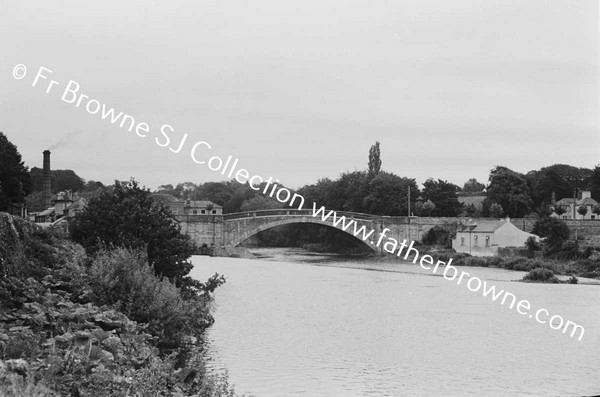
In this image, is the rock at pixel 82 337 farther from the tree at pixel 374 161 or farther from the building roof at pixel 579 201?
the tree at pixel 374 161

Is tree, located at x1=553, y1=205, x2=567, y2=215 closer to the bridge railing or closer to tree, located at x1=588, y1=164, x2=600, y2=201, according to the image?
tree, located at x1=588, y1=164, x2=600, y2=201

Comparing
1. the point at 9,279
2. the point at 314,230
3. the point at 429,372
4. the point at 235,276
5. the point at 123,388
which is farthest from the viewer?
the point at 314,230

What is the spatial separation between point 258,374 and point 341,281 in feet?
38.3

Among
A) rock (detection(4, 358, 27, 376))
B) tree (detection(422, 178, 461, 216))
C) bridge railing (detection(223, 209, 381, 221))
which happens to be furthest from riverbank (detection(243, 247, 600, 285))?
rock (detection(4, 358, 27, 376))

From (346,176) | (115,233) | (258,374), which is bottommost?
(258,374)

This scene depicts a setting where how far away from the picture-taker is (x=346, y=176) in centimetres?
3256

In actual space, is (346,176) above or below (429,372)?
above

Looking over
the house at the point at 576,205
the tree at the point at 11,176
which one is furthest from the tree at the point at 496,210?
the tree at the point at 11,176

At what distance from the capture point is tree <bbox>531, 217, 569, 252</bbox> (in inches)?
1022

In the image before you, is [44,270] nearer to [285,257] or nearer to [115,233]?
[115,233]

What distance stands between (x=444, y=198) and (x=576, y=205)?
5.04 meters

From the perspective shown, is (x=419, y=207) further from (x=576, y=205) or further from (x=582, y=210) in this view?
(x=582, y=210)

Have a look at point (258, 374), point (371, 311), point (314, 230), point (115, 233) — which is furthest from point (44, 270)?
point (314, 230)

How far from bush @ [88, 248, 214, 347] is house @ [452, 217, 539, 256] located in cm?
1876
